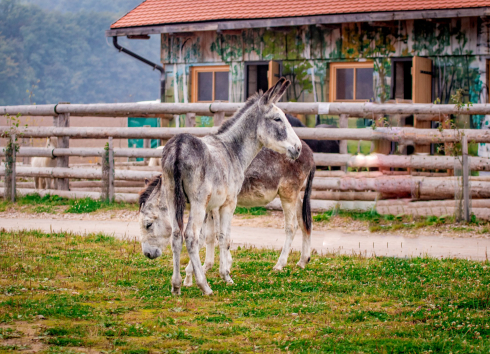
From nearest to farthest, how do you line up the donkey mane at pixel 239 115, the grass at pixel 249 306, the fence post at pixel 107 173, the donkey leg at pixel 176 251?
the grass at pixel 249 306 < the donkey leg at pixel 176 251 < the donkey mane at pixel 239 115 < the fence post at pixel 107 173

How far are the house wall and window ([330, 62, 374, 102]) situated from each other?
21cm

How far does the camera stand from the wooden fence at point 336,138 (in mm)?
13197

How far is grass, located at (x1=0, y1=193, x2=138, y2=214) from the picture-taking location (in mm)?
15211

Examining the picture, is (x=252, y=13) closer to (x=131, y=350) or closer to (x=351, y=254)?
(x=351, y=254)

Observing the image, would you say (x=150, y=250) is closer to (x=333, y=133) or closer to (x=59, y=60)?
(x=333, y=133)

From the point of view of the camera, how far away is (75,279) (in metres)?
7.74

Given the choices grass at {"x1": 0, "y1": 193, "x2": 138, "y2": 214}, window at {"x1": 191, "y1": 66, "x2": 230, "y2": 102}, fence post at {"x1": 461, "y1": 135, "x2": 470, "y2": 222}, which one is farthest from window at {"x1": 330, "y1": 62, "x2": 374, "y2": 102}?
grass at {"x1": 0, "y1": 193, "x2": 138, "y2": 214}

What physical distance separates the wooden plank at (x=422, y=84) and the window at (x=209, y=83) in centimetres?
617

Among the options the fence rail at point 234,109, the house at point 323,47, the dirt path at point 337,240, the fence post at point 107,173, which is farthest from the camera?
the house at point 323,47

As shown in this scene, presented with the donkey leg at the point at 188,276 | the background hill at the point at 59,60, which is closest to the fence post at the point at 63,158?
the donkey leg at the point at 188,276

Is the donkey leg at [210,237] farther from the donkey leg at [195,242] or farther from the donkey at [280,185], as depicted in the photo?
the donkey leg at [195,242]

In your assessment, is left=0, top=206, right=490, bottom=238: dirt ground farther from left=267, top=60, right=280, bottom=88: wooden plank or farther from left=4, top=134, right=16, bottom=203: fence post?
left=267, top=60, right=280, bottom=88: wooden plank

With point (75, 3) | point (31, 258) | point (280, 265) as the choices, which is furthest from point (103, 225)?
point (75, 3)

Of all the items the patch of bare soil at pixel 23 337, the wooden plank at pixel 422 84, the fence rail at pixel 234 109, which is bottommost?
the patch of bare soil at pixel 23 337
